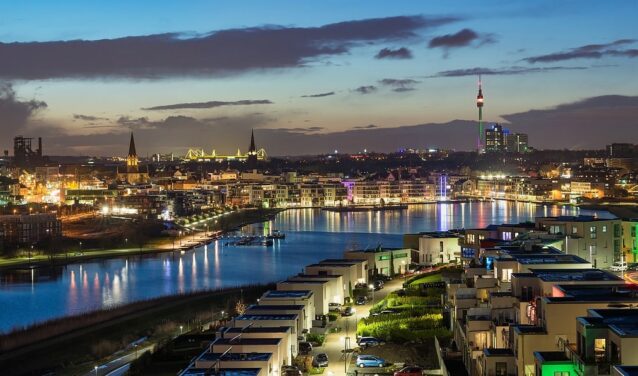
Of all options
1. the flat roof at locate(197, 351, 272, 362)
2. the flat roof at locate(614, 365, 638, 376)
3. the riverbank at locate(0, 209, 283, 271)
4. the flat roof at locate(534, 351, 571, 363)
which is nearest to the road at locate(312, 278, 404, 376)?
the flat roof at locate(197, 351, 272, 362)

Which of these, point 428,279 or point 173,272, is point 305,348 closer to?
point 428,279

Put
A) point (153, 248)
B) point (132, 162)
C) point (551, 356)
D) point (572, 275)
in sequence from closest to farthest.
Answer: point (551, 356) < point (572, 275) < point (153, 248) < point (132, 162)

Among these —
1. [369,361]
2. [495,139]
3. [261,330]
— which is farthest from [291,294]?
[495,139]

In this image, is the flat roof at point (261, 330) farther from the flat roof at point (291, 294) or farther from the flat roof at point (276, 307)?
the flat roof at point (291, 294)

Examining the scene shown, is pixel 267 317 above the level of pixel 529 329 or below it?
below

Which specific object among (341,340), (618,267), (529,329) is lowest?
(341,340)

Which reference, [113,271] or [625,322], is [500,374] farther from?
[113,271]
